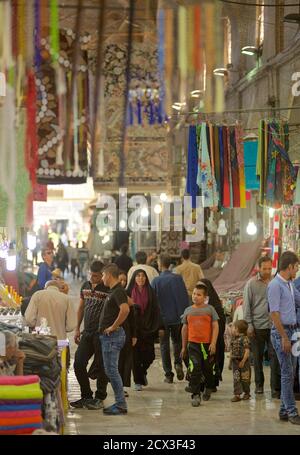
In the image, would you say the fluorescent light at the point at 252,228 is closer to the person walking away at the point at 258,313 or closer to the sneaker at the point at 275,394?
the person walking away at the point at 258,313

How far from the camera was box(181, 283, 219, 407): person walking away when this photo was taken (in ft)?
33.1

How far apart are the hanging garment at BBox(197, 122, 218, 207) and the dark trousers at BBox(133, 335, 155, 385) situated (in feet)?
7.57

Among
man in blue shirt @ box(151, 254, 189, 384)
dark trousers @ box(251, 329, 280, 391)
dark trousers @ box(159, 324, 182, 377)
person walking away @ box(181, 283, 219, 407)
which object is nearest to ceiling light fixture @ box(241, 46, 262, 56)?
man in blue shirt @ box(151, 254, 189, 384)

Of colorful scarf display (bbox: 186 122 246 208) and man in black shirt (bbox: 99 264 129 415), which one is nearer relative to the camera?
man in black shirt (bbox: 99 264 129 415)

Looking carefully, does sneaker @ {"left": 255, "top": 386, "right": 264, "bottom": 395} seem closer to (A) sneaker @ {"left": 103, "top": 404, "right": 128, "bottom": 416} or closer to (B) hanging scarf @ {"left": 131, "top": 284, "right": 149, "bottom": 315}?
(B) hanging scarf @ {"left": 131, "top": 284, "right": 149, "bottom": 315}

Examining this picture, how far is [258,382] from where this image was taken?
10773 mm

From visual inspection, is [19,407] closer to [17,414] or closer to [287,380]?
[17,414]

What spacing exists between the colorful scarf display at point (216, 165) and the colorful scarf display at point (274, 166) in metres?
0.34

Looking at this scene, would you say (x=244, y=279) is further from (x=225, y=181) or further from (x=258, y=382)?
(x=258, y=382)

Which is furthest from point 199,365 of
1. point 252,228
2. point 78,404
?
point 252,228

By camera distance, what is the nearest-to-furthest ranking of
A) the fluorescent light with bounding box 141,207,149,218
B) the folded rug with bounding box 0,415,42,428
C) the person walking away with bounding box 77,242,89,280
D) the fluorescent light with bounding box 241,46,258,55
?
the folded rug with bounding box 0,415,42,428, the fluorescent light with bounding box 241,46,258,55, the fluorescent light with bounding box 141,207,149,218, the person walking away with bounding box 77,242,89,280

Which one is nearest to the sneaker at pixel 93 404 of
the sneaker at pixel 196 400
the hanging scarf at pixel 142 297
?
the sneaker at pixel 196 400
